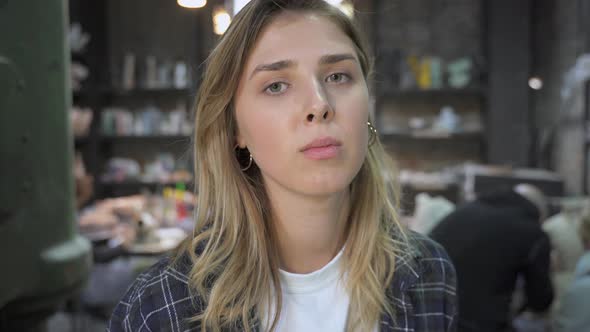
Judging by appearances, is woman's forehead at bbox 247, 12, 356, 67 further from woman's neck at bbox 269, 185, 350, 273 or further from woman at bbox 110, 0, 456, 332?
woman's neck at bbox 269, 185, 350, 273

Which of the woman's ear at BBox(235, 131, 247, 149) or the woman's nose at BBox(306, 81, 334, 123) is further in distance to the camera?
the woman's ear at BBox(235, 131, 247, 149)

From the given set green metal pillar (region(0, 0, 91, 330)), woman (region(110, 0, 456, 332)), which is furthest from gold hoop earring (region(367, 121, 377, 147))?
green metal pillar (region(0, 0, 91, 330))

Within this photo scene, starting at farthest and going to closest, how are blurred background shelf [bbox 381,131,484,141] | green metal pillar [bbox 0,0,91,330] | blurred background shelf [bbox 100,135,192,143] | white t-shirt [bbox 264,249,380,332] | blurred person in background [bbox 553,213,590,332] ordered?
blurred background shelf [bbox 100,135,192,143] → blurred background shelf [bbox 381,131,484,141] → blurred person in background [bbox 553,213,590,332] → white t-shirt [bbox 264,249,380,332] → green metal pillar [bbox 0,0,91,330]

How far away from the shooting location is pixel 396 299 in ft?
3.72

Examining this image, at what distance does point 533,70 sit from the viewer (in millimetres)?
4973

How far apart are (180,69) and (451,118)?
9.73 ft

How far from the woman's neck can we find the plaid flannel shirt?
170 millimetres

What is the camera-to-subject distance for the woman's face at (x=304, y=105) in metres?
1.00

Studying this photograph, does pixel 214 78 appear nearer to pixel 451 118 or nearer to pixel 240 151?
pixel 240 151

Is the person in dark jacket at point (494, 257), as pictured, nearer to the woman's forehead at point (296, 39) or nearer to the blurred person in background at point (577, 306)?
the blurred person in background at point (577, 306)

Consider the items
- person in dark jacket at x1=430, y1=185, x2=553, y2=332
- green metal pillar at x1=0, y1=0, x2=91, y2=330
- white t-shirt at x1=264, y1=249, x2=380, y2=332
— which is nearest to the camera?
green metal pillar at x1=0, y1=0, x2=91, y2=330

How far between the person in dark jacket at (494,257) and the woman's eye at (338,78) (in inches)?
61.2

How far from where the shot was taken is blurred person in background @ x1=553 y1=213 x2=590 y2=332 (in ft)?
6.95

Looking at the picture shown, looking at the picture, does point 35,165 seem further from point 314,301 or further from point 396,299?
point 396,299
